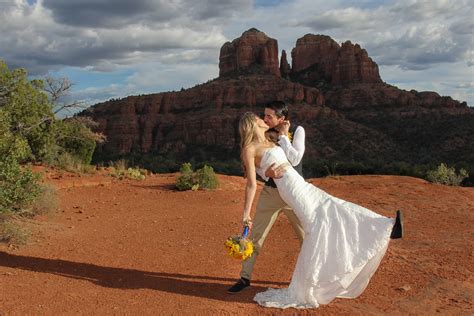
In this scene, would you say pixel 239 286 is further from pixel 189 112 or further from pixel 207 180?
pixel 189 112

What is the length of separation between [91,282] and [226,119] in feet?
214

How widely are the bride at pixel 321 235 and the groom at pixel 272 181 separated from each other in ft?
0.34

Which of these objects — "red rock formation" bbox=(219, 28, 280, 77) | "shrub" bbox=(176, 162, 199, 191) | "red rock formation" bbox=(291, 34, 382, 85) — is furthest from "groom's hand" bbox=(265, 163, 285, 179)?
"red rock formation" bbox=(219, 28, 280, 77)

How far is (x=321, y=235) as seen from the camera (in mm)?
4977

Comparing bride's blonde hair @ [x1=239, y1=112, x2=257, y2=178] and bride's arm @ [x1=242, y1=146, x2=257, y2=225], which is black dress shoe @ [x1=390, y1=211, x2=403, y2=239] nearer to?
bride's arm @ [x1=242, y1=146, x2=257, y2=225]

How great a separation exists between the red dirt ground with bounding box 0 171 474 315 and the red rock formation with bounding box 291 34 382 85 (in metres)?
78.2

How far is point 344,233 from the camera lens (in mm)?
4992

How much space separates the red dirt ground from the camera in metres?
5.21

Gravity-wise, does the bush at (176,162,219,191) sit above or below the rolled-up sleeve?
below

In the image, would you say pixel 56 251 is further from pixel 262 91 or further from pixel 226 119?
pixel 262 91

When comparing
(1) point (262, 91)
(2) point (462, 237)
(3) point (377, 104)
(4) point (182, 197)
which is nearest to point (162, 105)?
(1) point (262, 91)

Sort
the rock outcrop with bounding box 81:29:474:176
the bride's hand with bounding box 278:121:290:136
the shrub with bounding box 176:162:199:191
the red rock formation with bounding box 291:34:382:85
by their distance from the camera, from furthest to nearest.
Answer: the red rock formation with bounding box 291:34:382:85
the rock outcrop with bounding box 81:29:474:176
the shrub with bounding box 176:162:199:191
the bride's hand with bounding box 278:121:290:136

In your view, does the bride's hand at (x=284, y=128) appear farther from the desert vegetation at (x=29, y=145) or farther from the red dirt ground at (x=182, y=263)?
the desert vegetation at (x=29, y=145)

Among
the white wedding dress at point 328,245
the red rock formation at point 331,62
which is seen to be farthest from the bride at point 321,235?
the red rock formation at point 331,62
